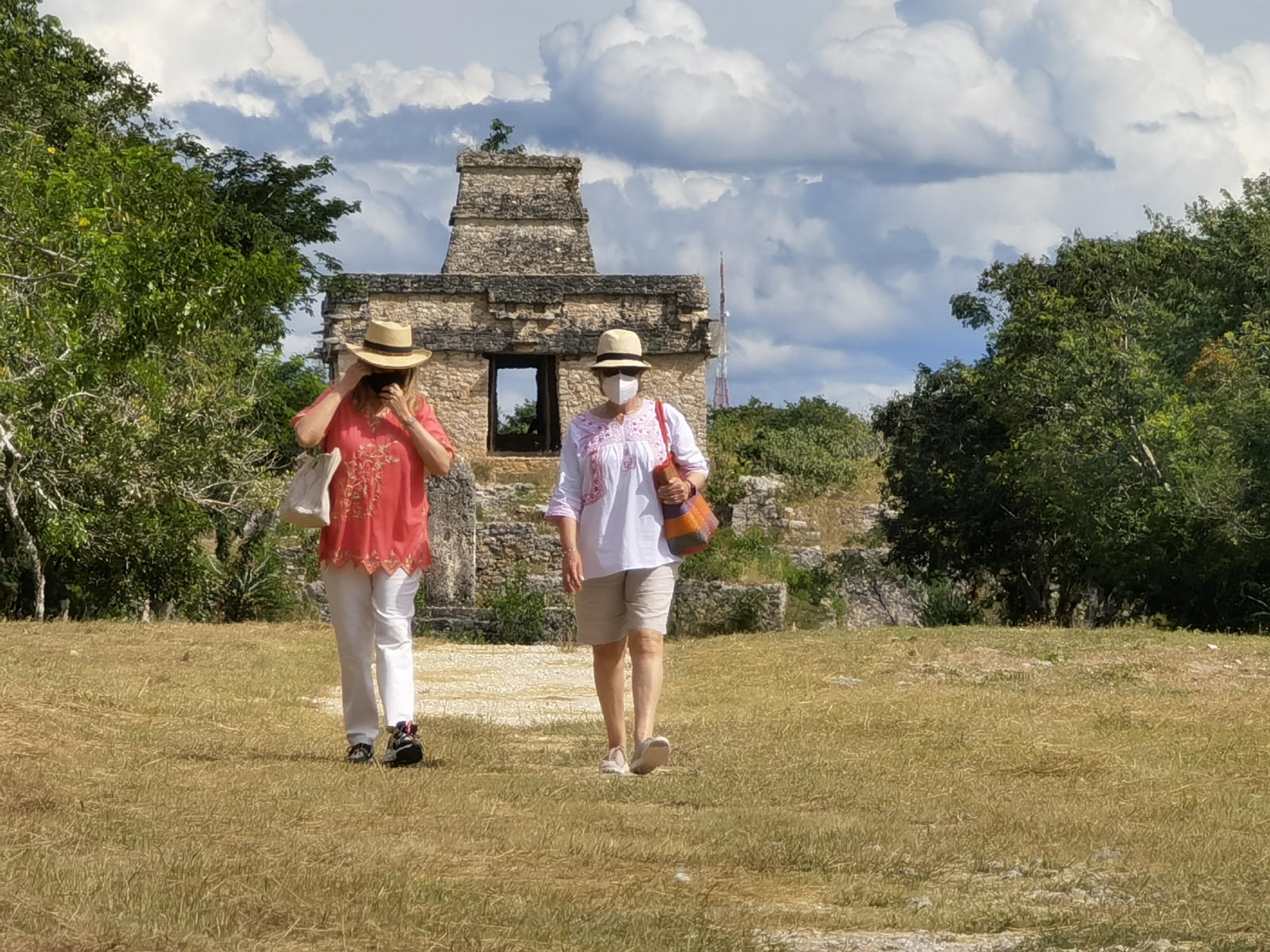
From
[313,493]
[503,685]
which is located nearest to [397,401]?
[313,493]

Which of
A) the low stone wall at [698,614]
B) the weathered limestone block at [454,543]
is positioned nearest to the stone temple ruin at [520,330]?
the weathered limestone block at [454,543]

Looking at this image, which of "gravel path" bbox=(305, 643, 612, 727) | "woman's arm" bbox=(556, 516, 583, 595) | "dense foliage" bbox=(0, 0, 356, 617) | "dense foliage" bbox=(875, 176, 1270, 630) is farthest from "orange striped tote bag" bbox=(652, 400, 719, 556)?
"dense foliage" bbox=(875, 176, 1270, 630)

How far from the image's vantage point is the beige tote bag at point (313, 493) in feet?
22.3

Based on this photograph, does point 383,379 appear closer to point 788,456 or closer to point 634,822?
point 634,822

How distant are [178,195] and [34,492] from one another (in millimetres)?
3499

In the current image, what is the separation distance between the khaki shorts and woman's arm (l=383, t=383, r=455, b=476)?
0.81 meters

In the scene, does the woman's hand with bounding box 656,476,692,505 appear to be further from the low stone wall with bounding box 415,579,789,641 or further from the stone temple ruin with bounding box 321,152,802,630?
the stone temple ruin with bounding box 321,152,802,630

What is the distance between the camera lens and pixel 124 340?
472 inches

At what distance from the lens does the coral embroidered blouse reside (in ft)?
22.5

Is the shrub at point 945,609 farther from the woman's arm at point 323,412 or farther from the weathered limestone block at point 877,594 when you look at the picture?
the woman's arm at point 323,412

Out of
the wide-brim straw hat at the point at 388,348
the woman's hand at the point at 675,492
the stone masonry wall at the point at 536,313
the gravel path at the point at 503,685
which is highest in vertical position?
the stone masonry wall at the point at 536,313

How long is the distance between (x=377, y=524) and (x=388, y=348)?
74cm

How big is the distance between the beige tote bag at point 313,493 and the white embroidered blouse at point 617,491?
0.92 meters

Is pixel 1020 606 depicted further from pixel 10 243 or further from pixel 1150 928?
pixel 1150 928
